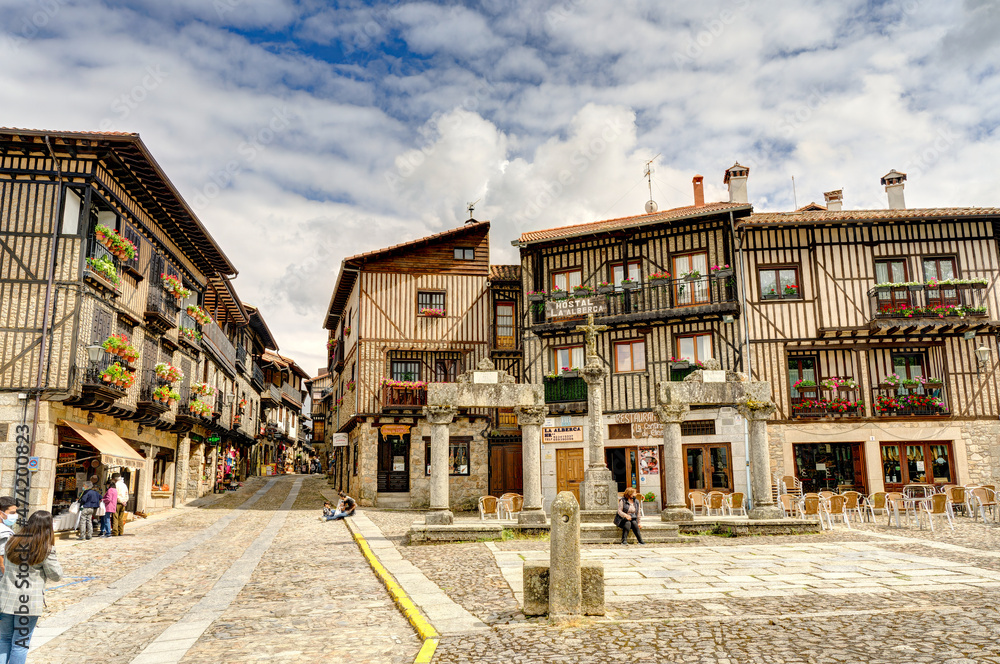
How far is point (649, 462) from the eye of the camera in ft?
80.3

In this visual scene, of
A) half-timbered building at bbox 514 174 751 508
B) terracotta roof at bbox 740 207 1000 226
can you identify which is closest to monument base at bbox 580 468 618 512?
half-timbered building at bbox 514 174 751 508

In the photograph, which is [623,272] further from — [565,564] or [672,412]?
[565,564]

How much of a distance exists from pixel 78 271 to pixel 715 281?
19.5 metres

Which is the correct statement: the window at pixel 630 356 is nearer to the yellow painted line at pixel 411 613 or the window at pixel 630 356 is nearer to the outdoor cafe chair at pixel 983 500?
the outdoor cafe chair at pixel 983 500

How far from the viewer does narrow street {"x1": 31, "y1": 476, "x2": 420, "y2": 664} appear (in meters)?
6.80

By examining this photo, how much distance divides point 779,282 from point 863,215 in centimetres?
376

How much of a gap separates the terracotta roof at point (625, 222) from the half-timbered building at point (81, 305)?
12675 mm

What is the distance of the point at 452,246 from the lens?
2914 centimetres

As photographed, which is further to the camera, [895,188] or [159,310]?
[895,188]

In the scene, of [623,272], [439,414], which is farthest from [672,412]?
[623,272]

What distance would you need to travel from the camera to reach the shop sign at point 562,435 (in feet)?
83.8

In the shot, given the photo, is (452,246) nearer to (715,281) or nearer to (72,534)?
(715,281)

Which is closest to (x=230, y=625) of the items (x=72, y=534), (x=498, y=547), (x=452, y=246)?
(x=498, y=547)

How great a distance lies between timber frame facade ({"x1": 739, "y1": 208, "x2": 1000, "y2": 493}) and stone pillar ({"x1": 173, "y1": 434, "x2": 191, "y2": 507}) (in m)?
21.9
